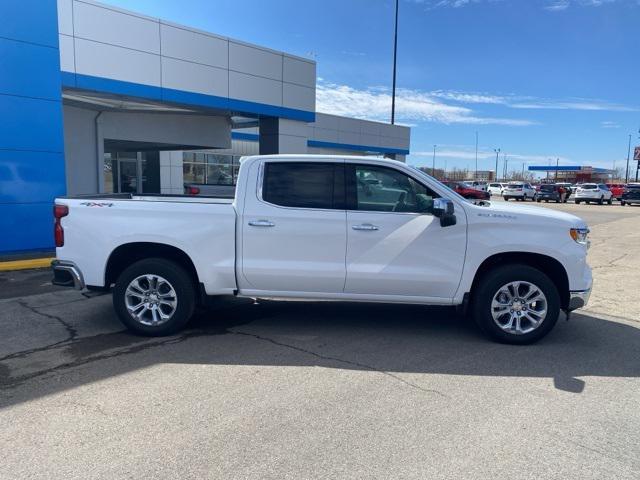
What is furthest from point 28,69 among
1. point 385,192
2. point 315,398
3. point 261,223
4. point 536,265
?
point 536,265

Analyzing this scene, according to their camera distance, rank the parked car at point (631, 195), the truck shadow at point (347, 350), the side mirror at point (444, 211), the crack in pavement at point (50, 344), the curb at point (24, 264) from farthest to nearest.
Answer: the parked car at point (631, 195), the curb at point (24, 264), the side mirror at point (444, 211), the crack in pavement at point (50, 344), the truck shadow at point (347, 350)

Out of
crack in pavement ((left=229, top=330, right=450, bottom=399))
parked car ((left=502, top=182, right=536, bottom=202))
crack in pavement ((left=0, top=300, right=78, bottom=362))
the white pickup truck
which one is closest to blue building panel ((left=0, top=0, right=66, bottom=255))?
crack in pavement ((left=0, top=300, right=78, bottom=362))

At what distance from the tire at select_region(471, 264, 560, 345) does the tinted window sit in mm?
1793

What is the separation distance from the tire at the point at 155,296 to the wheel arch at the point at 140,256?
0.13 meters

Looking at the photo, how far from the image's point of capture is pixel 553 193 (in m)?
44.5

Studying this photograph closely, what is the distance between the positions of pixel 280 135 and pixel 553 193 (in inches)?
1373

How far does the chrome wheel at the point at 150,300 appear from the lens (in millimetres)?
5645

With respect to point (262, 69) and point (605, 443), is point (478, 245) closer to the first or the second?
point (605, 443)

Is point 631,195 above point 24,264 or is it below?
above

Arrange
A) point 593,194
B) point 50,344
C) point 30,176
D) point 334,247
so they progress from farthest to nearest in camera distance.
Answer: point 593,194 → point 30,176 → point 334,247 → point 50,344

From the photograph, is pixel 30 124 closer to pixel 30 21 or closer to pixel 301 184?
pixel 30 21

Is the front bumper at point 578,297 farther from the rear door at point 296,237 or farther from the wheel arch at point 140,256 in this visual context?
the wheel arch at point 140,256

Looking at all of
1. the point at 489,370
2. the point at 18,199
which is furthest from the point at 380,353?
the point at 18,199

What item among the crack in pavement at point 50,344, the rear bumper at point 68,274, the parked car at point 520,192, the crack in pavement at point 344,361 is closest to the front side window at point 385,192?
the crack in pavement at point 344,361
